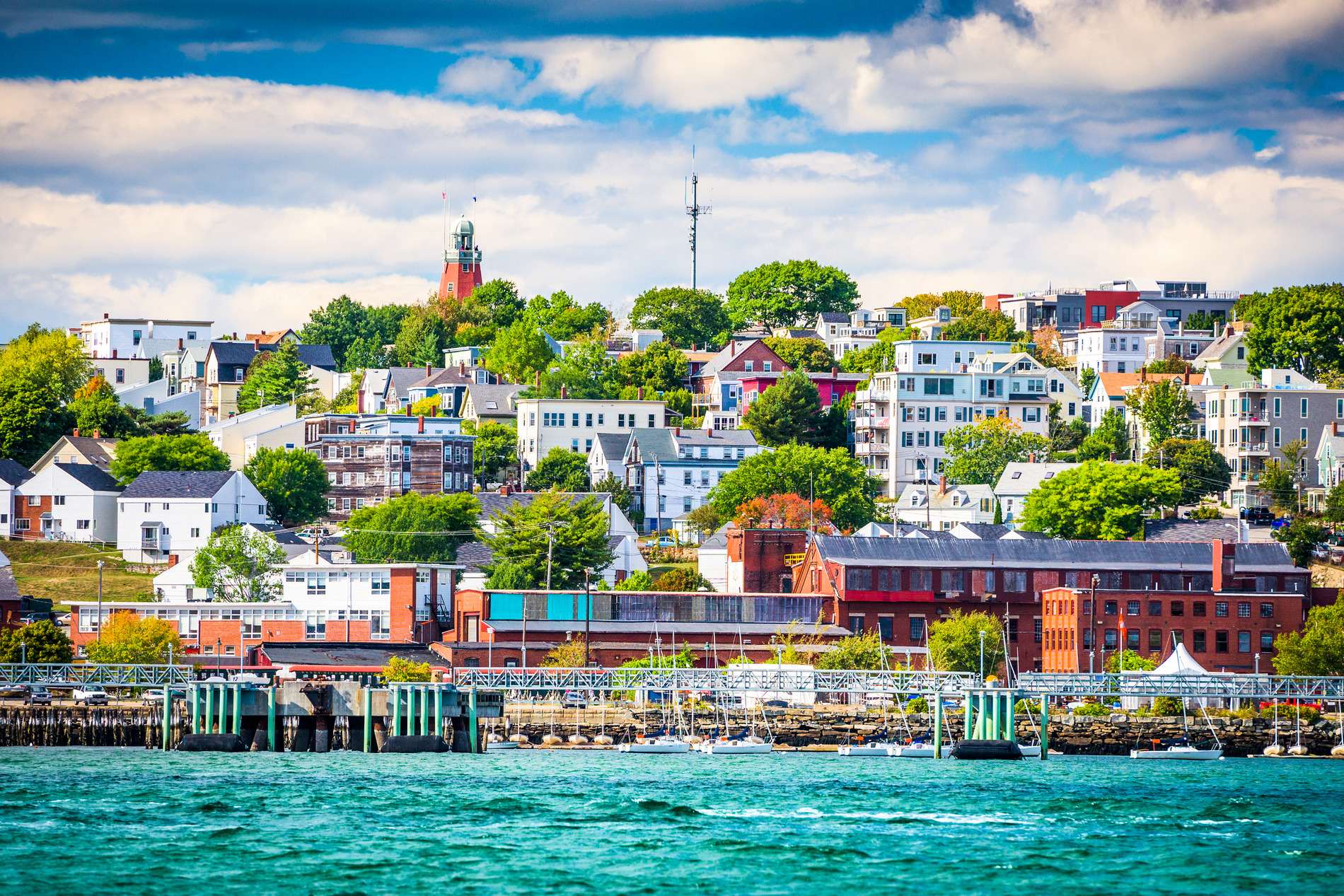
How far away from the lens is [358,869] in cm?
5206

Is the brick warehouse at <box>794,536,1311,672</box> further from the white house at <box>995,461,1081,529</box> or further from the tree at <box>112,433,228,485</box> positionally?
the tree at <box>112,433,228,485</box>

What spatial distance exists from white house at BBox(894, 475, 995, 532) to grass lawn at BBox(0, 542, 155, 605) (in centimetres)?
5195

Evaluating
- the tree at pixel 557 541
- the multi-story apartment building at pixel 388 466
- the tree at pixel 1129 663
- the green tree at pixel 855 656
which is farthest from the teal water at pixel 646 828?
the multi-story apartment building at pixel 388 466

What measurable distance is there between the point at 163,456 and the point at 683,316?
66017mm

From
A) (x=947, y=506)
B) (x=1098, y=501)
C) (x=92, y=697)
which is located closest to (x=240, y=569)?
(x=92, y=697)

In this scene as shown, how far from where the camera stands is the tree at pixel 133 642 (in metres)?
95.4

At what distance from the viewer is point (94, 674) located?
9038 centimetres

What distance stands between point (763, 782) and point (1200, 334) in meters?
119

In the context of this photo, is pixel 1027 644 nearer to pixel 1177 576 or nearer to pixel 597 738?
pixel 1177 576

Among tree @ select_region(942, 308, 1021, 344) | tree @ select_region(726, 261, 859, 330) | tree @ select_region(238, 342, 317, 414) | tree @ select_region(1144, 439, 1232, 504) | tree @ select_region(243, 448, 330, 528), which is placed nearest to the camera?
tree @ select_region(243, 448, 330, 528)

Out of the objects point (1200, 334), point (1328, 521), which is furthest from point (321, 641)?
point (1200, 334)

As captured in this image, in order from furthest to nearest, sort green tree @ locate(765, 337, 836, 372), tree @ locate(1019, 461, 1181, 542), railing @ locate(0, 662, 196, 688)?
green tree @ locate(765, 337, 836, 372) < tree @ locate(1019, 461, 1181, 542) < railing @ locate(0, 662, 196, 688)

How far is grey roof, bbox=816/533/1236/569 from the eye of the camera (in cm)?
10500

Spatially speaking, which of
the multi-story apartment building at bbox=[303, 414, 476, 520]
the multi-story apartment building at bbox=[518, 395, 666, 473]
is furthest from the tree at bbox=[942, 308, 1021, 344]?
the multi-story apartment building at bbox=[303, 414, 476, 520]
